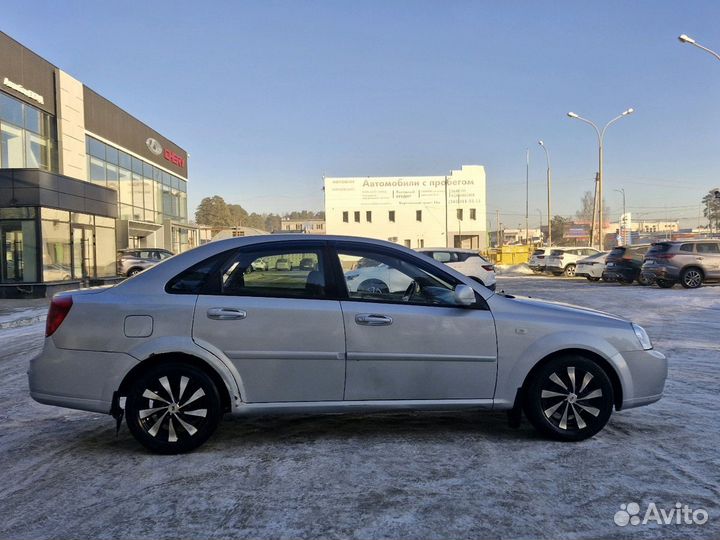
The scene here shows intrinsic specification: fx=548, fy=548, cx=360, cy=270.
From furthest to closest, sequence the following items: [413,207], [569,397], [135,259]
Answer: [413,207] → [135,259] → [569,397]

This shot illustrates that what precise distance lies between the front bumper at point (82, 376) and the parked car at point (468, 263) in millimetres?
11784

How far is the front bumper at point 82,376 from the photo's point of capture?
12.9 ft

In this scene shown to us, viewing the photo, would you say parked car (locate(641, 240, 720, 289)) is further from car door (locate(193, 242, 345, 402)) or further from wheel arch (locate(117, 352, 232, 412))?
wheel arch (locate(117, 352, 232, 412))

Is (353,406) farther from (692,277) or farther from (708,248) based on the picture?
(708,248)

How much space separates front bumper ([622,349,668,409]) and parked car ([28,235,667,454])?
1cm

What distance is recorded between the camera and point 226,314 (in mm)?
4000

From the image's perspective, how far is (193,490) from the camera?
3461mm

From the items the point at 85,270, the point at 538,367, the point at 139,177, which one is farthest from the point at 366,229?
the point at 538,367

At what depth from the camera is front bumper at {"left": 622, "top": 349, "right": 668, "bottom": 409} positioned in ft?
14.0

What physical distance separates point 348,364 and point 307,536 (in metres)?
1.37

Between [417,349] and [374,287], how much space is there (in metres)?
0.60

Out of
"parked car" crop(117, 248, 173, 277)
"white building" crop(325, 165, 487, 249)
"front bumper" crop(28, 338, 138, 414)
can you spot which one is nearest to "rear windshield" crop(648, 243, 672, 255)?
"front bumper" crop(28, 338, 138, 414)

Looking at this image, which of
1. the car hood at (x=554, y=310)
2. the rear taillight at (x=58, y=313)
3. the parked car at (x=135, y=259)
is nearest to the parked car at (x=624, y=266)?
the car hood at (x=554, y=310)

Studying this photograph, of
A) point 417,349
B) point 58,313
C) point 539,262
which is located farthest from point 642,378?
point 539,262
